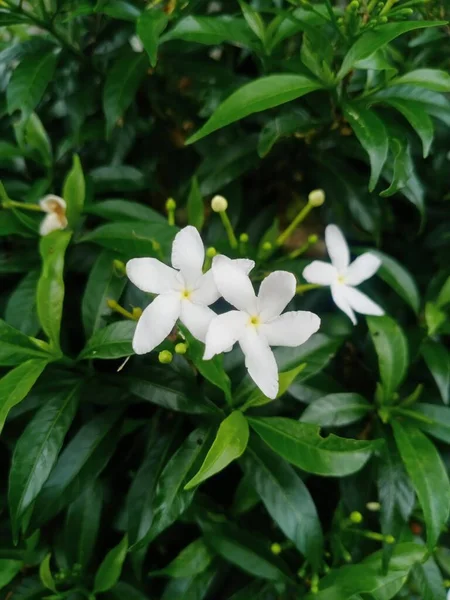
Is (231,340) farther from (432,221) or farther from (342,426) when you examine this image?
(432,221)

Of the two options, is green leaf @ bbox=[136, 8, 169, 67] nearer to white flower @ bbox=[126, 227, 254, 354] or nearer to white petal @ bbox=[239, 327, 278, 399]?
white flower @ bbox=[126, 227, 254, 354]

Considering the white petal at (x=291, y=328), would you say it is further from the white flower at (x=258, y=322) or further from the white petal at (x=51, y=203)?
the white petal at (x=51, y=203)

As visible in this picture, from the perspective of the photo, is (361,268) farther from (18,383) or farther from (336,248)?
(18,383)

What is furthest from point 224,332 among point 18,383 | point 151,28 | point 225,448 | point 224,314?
point 151,28

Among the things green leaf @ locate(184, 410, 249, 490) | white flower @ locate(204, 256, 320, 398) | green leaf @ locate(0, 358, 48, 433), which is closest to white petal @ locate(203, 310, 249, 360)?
white flower @ locate(204, 256, 320, 398)

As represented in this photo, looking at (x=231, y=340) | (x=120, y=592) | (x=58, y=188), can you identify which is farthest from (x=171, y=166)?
(x=120, y=592)
